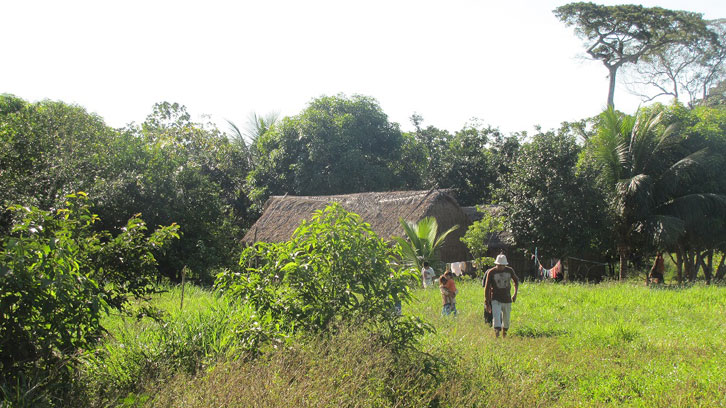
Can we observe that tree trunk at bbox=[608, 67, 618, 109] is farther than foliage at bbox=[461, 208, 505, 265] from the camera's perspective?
Yes

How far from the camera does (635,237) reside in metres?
17.5

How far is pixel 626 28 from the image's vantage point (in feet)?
91.4

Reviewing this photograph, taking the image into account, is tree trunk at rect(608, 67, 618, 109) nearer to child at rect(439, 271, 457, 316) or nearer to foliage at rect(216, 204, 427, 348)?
child at rect(439, 271, 457, 316)

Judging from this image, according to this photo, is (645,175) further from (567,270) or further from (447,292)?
(447,292)

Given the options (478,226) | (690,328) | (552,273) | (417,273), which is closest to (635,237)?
(552,273)

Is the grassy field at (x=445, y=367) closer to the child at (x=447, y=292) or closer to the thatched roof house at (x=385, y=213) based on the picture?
the child at (x=447, y=292)

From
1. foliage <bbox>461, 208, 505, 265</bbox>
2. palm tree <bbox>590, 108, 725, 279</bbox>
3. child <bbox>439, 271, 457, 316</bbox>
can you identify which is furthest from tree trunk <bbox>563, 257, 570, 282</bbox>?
child <bbox>439, 271, 457, 316</bbox>

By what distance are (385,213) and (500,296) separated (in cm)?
1166

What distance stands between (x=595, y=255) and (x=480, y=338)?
14.0 metres

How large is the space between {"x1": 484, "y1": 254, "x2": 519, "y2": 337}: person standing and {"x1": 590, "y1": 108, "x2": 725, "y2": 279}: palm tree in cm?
837

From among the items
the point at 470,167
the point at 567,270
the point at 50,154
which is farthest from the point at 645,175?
the point at 50,154

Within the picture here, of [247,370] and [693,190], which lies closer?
[247,370]

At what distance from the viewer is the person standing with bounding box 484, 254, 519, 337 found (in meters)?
9.33

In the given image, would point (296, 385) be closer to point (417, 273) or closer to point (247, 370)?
point (247, 370)
